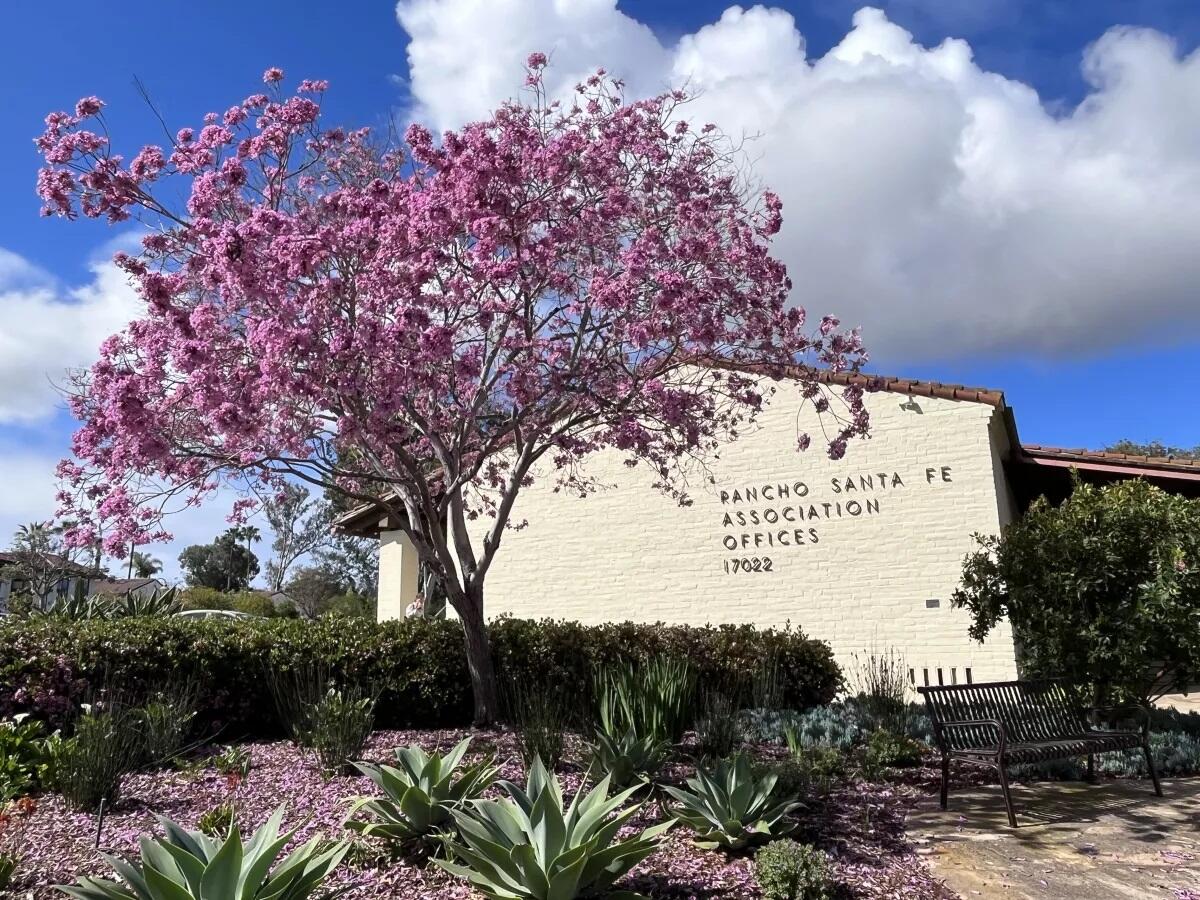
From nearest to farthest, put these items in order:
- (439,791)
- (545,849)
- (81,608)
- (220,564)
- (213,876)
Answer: (213,876)
(545,849)
(439,791)
(81,608)
(220,564)

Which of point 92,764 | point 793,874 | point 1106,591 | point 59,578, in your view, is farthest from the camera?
point 59,578

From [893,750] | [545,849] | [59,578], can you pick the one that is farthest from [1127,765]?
[59,578]

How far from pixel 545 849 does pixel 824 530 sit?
9980mm

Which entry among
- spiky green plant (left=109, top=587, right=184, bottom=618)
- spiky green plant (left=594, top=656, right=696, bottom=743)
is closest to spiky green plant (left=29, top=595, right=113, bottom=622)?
spiky green plant (left=109, top=587, right=184, bottom=618)

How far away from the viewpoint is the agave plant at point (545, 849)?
3.72 m

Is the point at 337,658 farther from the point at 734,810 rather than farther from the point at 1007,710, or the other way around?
the point at 1007,710

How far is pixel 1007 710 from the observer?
6949 mm

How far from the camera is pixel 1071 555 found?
847 cm

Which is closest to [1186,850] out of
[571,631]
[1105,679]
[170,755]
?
[1105,679]

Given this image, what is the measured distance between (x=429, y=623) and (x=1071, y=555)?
20.6 feet

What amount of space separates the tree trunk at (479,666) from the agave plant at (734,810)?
329 centimetres

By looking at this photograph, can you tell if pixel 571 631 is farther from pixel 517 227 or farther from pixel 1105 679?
pixel 1105 679

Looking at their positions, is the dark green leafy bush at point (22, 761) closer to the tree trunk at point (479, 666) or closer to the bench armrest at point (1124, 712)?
the tree trunk at point (479, 666)

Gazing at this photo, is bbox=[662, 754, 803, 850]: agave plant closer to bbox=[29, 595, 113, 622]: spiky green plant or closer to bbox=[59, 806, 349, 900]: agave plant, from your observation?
bbox=[59, 806, 349, 900]: agave plant
